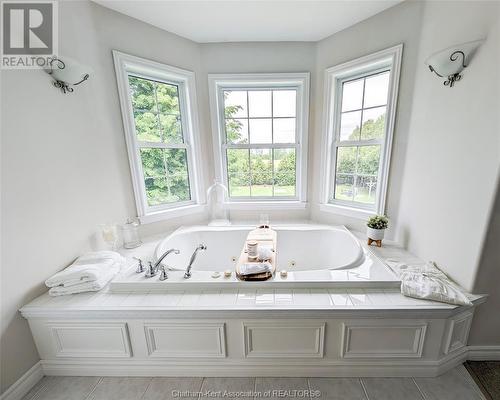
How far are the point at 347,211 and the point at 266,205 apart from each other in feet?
2.91

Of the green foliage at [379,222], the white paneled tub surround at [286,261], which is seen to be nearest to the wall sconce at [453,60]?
the green foliage at [379,222]

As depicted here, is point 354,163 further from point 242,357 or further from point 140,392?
point 140,392

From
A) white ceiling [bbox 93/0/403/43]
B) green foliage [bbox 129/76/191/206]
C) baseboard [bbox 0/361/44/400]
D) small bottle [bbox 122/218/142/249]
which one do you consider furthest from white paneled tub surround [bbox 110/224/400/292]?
white ceiling [bbox 93/0/403/43]

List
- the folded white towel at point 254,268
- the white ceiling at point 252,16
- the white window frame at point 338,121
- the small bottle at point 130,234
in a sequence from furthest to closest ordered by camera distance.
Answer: the small bottle at point 130,234 < the white window frame at point 338,121 < the white ceiling at point 252,16 < the folded white towel at point 254,268

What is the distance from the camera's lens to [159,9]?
1685 mm

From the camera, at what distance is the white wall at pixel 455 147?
3.75 ft

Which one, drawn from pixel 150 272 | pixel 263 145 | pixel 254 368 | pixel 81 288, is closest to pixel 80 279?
pixel 81 288

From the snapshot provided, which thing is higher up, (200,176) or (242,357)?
(200,176)

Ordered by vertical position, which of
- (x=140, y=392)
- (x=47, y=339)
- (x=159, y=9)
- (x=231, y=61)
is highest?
(x=159, y=9)

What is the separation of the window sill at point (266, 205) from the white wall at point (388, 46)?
0.51m

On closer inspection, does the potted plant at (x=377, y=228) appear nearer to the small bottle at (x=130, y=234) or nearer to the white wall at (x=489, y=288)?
the white wall at (x=489, y=288)

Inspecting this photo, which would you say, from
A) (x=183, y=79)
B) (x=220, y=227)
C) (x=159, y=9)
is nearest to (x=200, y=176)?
(x=220, y=227)

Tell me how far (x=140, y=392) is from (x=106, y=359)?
0.30 m

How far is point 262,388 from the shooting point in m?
1.26
